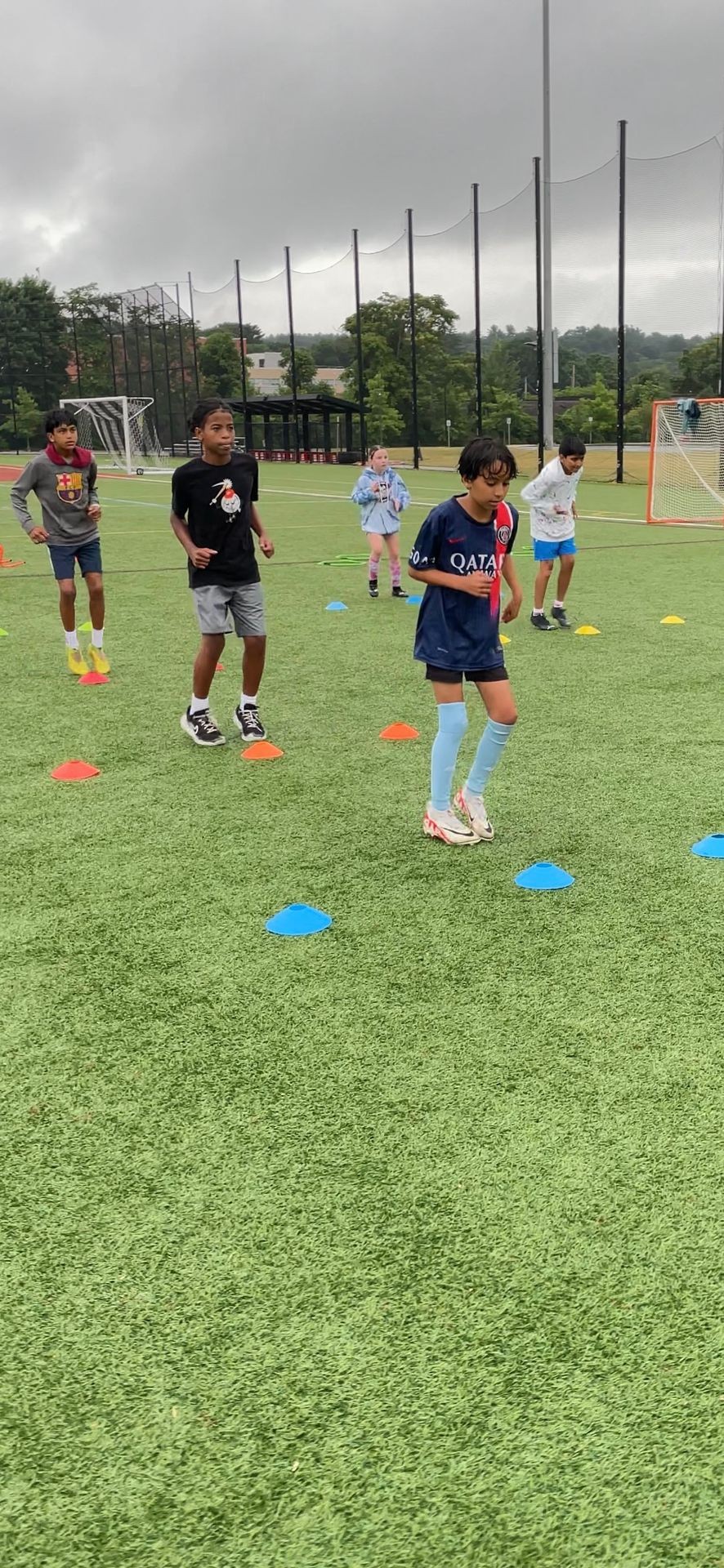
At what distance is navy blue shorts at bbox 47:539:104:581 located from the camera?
27.6 ft

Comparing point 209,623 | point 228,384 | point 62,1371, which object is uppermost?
point 228,384

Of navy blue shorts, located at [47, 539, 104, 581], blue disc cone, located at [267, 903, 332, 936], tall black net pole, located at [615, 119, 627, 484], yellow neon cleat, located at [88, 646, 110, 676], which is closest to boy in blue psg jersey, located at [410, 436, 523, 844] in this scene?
blue disc cone, located at [267, 903, 332, 936]

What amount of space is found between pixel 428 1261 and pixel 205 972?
159 cm

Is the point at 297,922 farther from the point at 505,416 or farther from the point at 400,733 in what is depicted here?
the point at 505,416

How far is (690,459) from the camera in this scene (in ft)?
73.6

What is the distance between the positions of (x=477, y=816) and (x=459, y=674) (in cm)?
63

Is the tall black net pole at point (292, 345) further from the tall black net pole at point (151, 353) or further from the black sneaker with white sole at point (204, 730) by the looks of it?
the black sneaker with white sole at point (204, 730)

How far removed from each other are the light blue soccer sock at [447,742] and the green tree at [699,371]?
30364mm

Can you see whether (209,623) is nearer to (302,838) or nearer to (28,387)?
(302,838)

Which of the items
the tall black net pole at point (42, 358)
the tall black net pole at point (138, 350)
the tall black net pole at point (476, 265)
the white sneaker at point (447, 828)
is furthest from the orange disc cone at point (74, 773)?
the tall black net pole at point (42, 358)

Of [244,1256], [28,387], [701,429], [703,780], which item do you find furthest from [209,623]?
[28,387]

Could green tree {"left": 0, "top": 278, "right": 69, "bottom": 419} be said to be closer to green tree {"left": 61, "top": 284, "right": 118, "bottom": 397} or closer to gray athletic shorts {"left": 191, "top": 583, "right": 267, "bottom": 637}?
green tree {"left": 61, "top": 284, "right": 118, "bottom": 397}

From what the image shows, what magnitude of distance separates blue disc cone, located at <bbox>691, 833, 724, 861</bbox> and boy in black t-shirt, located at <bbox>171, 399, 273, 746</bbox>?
281 centimetres

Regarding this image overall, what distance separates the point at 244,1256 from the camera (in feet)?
8.09
